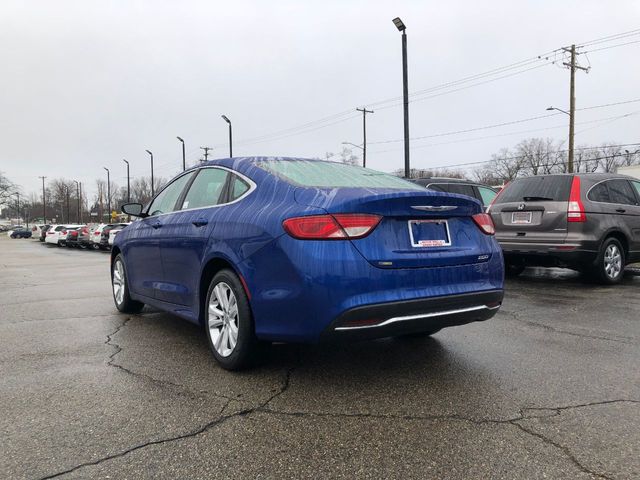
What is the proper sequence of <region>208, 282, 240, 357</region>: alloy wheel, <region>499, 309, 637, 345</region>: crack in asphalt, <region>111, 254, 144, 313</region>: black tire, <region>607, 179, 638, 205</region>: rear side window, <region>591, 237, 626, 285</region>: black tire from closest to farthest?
<region>208, 282, 240, 357</region>: alloy wheel → <region>499, 309, 637, 345</region>: crack in asphalt → <region>111, 254, 144, 313</region>: black tire → <region>591, 237, 626, 285</region>: black tire → <region>607, 179, 638, 205</region>: rear side window

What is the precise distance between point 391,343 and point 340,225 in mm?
1775

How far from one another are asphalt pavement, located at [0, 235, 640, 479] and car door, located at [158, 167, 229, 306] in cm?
52

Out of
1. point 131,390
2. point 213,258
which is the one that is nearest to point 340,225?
point 213,258

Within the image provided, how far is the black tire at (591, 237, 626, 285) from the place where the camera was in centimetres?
735

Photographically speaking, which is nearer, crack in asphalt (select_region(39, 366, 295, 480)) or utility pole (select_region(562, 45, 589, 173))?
crack in asphalt (select_region(39, 366, 295, 480))

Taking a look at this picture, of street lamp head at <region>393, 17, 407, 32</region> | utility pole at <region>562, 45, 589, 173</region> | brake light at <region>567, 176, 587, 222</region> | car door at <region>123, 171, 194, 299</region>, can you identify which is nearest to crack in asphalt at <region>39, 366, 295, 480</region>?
car door at <region>123, 171, 194, 299</region>

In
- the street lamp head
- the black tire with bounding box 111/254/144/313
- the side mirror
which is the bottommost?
the black tire with bounding box 111/254/144/313

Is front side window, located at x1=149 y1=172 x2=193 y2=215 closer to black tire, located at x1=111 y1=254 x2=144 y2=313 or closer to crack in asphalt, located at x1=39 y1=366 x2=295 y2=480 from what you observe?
black tire, located at x1=111 y1=254 x2=144 y2=313

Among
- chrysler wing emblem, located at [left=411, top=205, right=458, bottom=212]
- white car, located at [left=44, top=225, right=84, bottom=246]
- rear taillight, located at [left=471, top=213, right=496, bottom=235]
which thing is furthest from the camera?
white car, located at [left=44, top=225, right=84, bottom=246]

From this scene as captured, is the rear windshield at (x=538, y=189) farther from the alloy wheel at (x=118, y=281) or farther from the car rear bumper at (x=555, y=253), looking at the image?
the alloy wheel at (x=118, y=281)

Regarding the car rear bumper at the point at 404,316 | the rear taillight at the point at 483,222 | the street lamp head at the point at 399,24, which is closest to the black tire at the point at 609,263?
the rear taillight at the point at 483,222

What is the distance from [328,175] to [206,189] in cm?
109

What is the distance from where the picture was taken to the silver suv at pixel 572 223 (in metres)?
7.21

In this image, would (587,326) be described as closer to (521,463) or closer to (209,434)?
(521,463)
